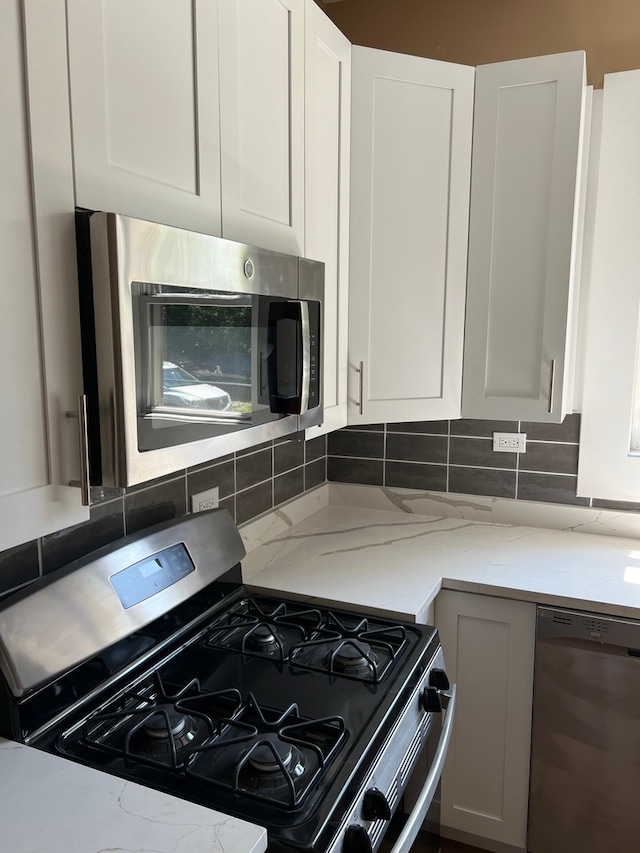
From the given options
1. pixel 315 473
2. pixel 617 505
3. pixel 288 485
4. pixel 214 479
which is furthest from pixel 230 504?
pixel 617 505

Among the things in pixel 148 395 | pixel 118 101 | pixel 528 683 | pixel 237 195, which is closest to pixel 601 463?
pixel 528 683

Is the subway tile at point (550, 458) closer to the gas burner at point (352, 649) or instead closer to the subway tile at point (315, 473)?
the subway tile at point (315, 473)

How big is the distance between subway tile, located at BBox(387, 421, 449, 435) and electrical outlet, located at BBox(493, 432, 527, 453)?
17 centimetres

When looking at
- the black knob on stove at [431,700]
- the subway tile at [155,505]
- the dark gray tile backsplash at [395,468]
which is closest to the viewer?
the black knob on stove at [431,700]

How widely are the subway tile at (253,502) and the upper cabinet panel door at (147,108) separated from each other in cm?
91

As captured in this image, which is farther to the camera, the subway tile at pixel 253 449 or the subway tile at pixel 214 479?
the subway tile at pixel 253 449

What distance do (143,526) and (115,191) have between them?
797mm

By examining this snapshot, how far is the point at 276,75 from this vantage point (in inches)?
52.2

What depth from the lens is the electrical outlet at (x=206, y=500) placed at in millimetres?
1651

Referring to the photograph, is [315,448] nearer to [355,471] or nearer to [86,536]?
[355,471]

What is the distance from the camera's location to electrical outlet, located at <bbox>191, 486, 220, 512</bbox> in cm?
165

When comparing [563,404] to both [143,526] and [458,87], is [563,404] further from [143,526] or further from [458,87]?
[143,526]

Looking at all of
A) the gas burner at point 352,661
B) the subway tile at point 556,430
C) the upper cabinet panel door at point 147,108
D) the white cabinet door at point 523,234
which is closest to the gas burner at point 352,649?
the gas burner at point 352,661

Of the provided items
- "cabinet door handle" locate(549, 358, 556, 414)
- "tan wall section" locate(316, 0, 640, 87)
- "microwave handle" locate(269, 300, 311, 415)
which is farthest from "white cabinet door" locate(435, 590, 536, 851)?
"tan wall section" locate(316, 0, 640, 87)
